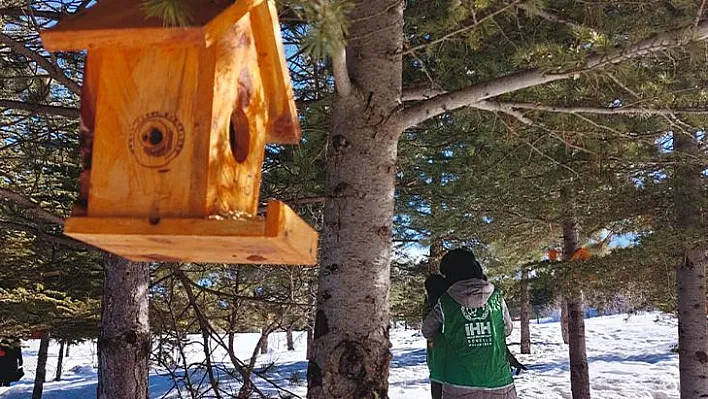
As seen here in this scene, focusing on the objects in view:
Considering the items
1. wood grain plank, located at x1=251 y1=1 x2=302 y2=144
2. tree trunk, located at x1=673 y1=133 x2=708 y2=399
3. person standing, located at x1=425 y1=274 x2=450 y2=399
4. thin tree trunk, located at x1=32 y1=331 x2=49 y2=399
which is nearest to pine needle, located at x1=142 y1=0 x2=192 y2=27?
wood grain plank, located at x1=251 y1=1 x2=302 y2=144

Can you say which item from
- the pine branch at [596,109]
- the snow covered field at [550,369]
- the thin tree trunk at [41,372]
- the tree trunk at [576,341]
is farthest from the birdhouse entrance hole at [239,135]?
the thin tree trunk at [41,372]

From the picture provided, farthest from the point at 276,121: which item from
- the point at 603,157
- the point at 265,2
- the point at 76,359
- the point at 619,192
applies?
the point at 76,359

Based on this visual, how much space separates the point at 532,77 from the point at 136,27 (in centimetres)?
168

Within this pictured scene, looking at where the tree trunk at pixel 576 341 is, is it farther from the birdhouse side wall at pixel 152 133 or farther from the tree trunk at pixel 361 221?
the birdhouse side wall at pixel 152 133

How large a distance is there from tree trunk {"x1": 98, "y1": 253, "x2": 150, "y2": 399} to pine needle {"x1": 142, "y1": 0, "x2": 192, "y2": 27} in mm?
2724

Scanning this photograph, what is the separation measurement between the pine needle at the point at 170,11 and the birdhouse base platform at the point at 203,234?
460mm

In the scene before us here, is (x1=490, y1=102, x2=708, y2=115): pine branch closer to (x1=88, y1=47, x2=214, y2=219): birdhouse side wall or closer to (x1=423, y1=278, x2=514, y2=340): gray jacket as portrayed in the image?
(x1=423, y1=278, x2=514, y2=340): gray jacket

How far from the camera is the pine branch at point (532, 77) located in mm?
2496

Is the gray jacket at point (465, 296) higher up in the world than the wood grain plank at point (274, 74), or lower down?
lower down

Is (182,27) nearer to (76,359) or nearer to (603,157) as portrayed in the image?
(603,157)

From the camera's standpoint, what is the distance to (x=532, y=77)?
259cm

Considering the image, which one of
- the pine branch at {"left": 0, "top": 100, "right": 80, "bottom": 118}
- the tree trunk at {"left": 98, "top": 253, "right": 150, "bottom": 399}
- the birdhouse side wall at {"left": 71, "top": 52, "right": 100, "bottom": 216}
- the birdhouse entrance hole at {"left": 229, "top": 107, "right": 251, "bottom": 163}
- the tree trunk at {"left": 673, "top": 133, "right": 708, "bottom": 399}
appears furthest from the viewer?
the tree trunk at {"left": 673, "top": 133, "right": 708, "bottom": 399}

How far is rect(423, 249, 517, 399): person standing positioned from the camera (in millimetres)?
4105

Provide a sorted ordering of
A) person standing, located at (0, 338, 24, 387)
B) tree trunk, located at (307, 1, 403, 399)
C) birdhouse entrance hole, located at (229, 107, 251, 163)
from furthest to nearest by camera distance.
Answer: person standing, located at (0, 338, 24, 387) → tree trunk, located at (307, 1, 403, 399) → birdhouse entrance hole, located at (229, 107, 251, 163)
